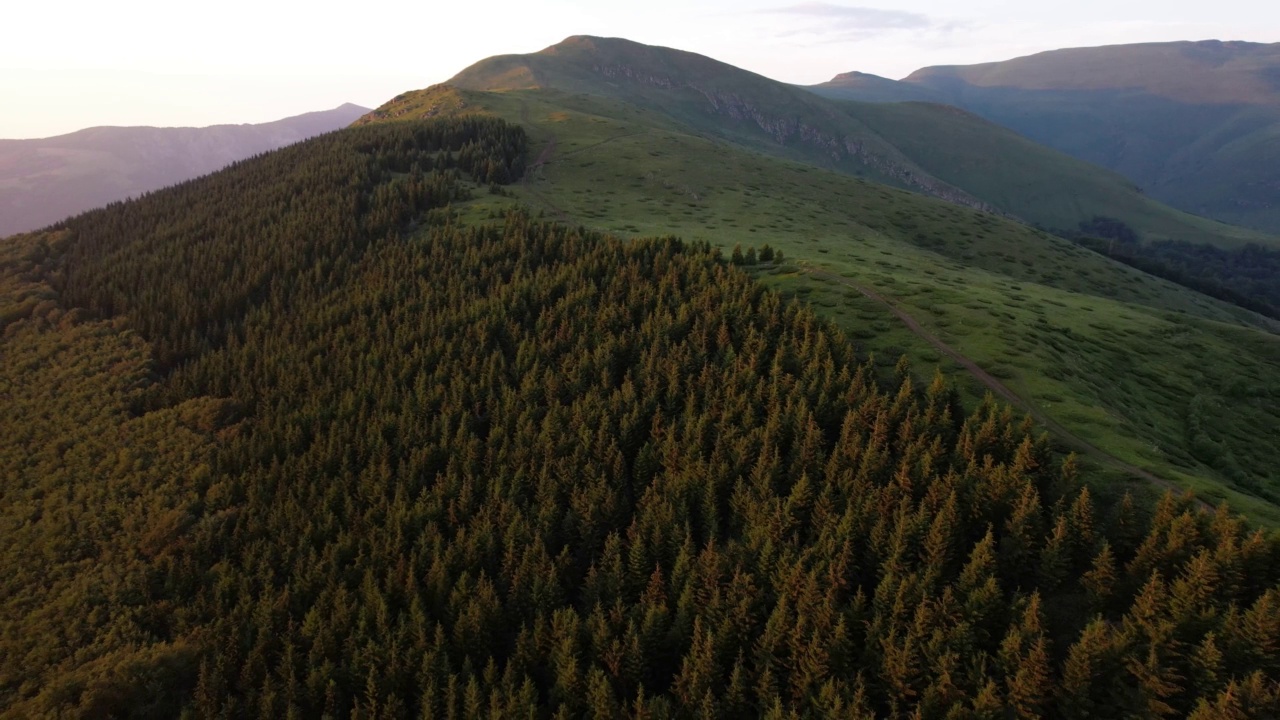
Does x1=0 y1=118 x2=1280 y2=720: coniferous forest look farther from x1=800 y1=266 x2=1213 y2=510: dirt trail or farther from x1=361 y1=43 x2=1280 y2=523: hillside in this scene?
x1=361 y1=43 x2=1280 y2=523: hillside

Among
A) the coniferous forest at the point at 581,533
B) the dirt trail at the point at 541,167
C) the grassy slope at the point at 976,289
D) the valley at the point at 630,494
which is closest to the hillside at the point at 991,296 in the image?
the grassy slope at the point at 976,289

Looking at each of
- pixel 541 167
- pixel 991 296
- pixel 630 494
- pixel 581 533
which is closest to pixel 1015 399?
pixel 630 494

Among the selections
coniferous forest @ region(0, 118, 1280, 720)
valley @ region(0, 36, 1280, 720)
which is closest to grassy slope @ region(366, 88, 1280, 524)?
valley @ region(0, 36, 1280, 720)

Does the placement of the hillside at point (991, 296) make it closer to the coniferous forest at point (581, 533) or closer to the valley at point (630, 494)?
the valley at point (630, 494)

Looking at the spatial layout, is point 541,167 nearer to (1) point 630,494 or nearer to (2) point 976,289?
(2) point 976,289

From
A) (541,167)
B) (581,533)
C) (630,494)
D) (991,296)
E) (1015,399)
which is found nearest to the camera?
(581,533)

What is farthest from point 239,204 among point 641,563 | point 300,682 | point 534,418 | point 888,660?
point 888,660
